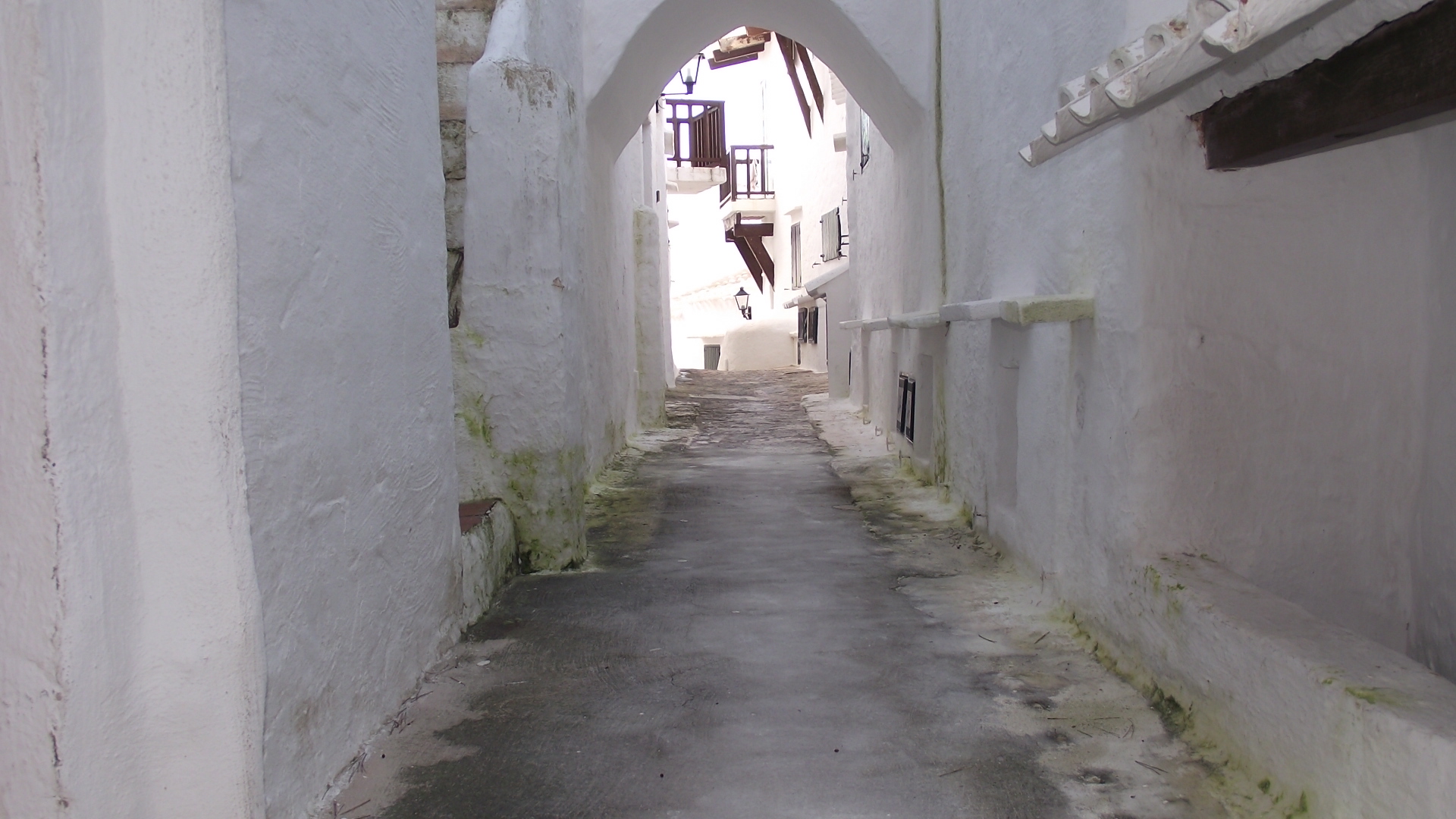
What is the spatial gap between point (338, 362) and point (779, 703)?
1864mm

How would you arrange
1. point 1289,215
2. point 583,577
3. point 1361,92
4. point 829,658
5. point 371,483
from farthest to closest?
point 583,577, point 829,658, point 1289,215, point 371,483, point 1361,92

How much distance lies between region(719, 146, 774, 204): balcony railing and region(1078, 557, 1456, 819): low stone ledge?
2307 centimetres

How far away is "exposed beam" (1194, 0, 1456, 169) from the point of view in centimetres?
237

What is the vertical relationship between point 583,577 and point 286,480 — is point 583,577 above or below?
below

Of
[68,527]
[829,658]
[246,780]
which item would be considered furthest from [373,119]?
[829,658]

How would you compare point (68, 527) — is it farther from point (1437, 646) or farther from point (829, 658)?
point (1437, 646)

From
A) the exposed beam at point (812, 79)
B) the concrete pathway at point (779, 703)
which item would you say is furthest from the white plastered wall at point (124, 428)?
the exposed beam at point (812, 79)

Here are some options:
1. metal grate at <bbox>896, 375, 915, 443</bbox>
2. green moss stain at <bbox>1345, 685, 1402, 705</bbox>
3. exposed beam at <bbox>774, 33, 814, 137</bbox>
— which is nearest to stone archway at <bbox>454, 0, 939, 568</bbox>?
metal grate at <bbox>896, 375, 915, 443</bbox>

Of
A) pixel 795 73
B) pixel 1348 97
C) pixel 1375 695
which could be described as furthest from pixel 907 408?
pixel 795 73

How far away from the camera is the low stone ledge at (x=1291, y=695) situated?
7.00ft

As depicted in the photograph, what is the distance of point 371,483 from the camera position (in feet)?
10.2

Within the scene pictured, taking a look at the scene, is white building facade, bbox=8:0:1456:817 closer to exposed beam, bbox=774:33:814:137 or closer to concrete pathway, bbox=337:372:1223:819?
concrete pathway, bbox=337:372:1223:819

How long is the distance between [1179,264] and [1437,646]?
1639 millimetres

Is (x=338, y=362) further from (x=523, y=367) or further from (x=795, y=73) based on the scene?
(x=795, y=73)
